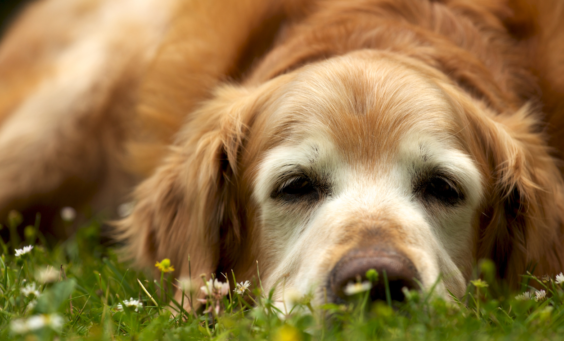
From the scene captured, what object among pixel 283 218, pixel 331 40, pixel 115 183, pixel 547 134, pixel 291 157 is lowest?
pixel 115 183

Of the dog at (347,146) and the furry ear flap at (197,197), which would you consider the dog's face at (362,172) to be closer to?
the dog at (347,146)

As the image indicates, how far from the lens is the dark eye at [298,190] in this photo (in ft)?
8.31

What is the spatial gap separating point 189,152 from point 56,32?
2.66 metres

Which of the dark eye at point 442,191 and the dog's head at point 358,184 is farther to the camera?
the dark eye at point 442,191

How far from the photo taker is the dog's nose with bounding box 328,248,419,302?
6.30 feet

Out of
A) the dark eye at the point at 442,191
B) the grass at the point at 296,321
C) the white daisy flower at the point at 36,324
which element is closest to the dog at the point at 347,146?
the dark eye at the point at 442,191

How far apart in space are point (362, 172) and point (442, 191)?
14.6 inches

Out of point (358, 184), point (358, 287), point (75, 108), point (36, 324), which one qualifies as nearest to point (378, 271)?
point (358, 287)

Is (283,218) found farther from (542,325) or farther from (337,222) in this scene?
(542,325)

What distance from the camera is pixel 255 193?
105 inches

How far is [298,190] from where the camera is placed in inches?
101

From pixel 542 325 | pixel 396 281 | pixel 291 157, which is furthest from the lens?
pixel 291 157

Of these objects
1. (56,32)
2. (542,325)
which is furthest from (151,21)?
(542,325)

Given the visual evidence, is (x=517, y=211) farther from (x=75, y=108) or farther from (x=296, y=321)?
(x=75, y=108)
